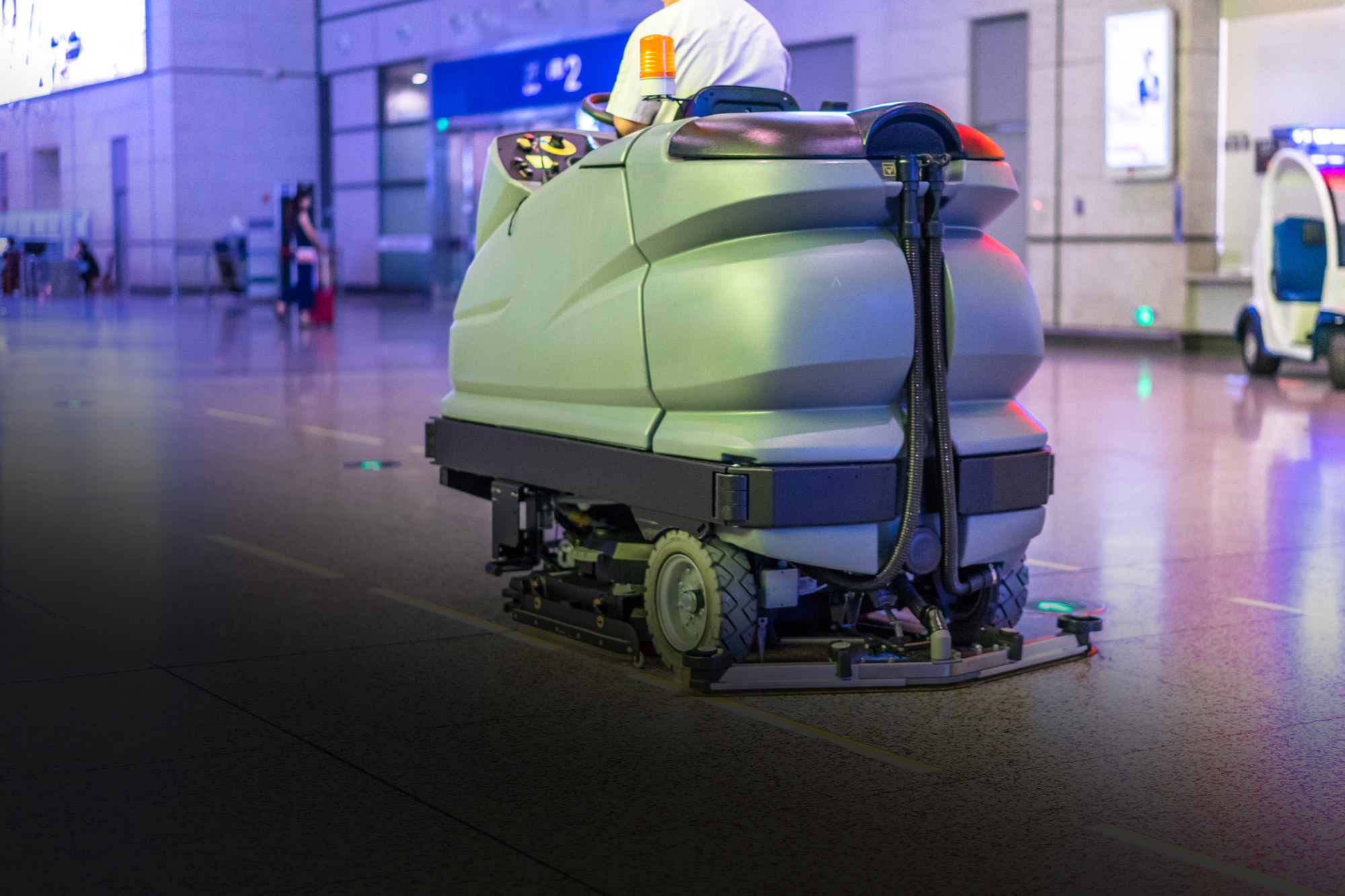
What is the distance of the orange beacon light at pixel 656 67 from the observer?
13.8ft

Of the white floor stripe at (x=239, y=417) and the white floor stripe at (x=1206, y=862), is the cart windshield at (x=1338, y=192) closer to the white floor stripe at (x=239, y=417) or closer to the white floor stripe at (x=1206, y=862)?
the white floor stripe at (x=239, y=417)

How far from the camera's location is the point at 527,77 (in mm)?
29953

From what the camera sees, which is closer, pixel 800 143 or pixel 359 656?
pixel 800 143

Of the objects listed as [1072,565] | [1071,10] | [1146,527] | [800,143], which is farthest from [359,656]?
[1071,10]

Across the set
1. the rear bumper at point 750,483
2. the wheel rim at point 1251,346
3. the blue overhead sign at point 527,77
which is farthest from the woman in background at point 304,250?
the rear bumper at point 750,483

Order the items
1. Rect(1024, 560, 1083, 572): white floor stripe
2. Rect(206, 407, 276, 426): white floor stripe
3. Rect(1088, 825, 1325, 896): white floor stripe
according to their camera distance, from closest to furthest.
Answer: Rect(1088, 825, 1325, 896): white floor stripe
Rect(1024, 560, 1083, 572): white floor stripe
Rect(206, 407, 276, 426): white floor stripe

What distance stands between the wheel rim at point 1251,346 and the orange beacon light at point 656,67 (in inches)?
429

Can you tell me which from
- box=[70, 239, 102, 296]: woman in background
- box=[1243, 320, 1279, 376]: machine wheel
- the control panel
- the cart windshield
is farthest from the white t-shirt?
box=[70, 239, 102, 296]: woman in background

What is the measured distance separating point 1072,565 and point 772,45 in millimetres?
2287

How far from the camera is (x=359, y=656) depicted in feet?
13.8

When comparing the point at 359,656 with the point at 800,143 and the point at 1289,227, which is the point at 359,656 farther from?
the point at 1289,227

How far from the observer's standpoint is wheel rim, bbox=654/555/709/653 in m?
3.87

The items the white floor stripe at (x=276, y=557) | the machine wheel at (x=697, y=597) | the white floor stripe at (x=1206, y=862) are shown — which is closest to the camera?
the white floor stripe at (x=1206, y=862)

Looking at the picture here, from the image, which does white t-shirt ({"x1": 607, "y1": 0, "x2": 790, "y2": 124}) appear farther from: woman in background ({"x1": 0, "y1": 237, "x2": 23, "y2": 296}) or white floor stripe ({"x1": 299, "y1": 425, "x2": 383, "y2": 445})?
woman in background ({"x1": 0, "y1": 237, "x2": 23, "y2": 296})
